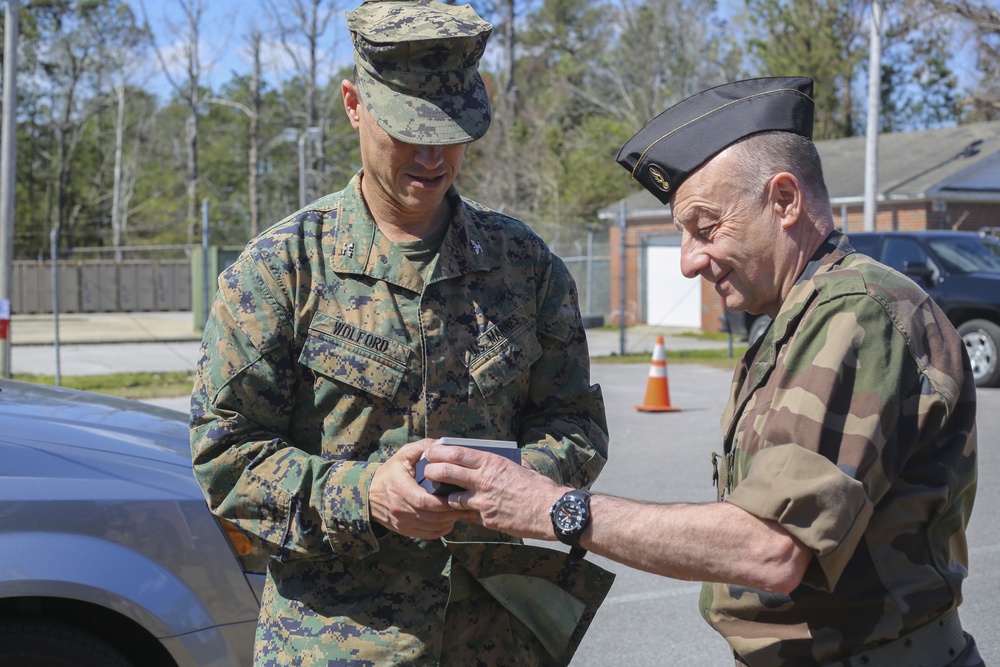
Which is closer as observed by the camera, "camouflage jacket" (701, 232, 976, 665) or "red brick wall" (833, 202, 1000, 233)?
"camouflage jacket" (701, 232, 976, 665)

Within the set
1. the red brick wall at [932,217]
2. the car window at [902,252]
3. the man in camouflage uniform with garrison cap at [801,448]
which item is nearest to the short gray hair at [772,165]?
the man in camouflage uniform with garrison cap at [801,448]

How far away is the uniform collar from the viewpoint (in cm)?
222

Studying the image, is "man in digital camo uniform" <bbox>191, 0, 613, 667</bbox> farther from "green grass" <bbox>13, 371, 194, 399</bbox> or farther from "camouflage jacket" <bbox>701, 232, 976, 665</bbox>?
"green grass" <bbox>13, 371, 194, 399</bbox>

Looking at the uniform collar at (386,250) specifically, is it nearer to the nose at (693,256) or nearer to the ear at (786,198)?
the nose at (693,256)

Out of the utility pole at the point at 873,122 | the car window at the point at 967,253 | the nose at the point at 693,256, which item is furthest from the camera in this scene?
the utility pole at the point at 873,122

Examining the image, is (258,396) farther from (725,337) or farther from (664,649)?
(725,337)

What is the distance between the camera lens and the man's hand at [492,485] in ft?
6.08

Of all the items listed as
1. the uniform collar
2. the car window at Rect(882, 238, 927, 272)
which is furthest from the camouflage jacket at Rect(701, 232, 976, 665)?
the car window at Rect(882, 238, 927, 272)

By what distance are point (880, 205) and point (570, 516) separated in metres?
23.6

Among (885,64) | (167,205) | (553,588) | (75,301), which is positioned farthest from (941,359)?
(167,205)

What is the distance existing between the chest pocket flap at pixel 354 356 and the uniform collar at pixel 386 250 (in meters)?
0.13

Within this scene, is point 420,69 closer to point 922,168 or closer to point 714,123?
point 714,123

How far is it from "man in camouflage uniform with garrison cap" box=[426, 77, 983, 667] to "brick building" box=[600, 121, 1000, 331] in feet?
62.8

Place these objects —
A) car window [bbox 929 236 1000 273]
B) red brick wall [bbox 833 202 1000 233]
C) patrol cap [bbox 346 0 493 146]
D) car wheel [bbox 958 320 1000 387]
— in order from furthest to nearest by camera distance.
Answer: red brick wall [bbox 833 202 1000 233]
car window [bbox 929 236 1000 273]
car wheel [bbox 958 320 1000 387]
patrol cap [bbox 346 0 493 146]
